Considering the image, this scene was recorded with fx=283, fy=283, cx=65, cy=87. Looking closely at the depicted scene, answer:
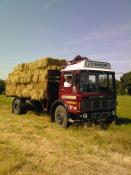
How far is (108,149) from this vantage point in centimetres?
888

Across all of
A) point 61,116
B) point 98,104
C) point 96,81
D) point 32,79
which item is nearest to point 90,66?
point 96,81

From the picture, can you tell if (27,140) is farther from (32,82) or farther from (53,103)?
(32,82)

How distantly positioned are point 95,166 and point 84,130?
4.41 m

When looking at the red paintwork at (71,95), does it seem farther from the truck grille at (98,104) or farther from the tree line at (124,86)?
the tree line at (124,86)

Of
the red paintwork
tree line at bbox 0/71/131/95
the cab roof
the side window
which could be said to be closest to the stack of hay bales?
the red paintwork

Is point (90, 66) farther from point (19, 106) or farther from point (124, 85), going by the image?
point (124, 85)

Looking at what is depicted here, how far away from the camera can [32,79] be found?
49.5 feet

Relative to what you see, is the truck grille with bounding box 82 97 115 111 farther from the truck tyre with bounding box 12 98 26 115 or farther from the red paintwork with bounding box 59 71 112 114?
the truck tyre with bounding box 12 98 26 115


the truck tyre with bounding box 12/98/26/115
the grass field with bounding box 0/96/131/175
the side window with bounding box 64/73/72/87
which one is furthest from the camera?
the truck tyre with bounding box 12/98/26/115

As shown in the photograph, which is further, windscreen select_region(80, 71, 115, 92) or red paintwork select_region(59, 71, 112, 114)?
windscreen select_region(80, 71, 115, 92)

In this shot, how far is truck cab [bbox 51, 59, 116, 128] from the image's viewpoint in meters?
11.9

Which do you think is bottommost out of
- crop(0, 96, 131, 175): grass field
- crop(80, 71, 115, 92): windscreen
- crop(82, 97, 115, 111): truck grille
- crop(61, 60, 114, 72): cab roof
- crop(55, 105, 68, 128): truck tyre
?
crop(0, 96, 131, 175): grass field

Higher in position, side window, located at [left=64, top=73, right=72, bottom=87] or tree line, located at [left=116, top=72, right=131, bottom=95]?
tree line, located at [left=116, top=72, right=131, bottom=95]

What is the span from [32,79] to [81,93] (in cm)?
409
